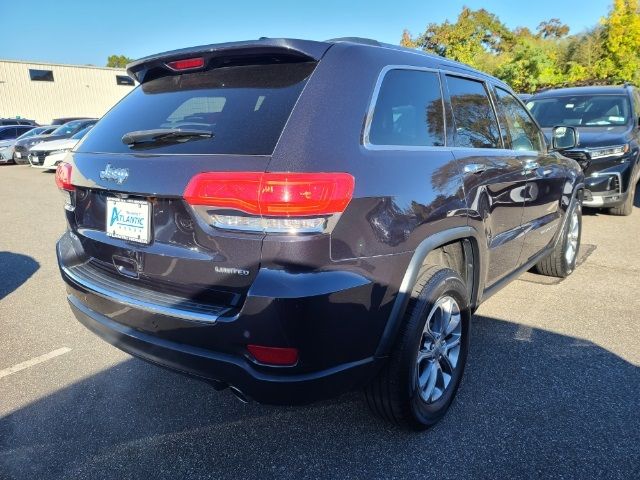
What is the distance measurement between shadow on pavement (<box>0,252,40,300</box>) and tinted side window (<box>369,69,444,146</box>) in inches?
154

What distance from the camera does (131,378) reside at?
307 centimetres

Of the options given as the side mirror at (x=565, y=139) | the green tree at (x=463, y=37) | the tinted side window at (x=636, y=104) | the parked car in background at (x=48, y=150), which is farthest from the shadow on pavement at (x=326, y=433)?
the green tree at (x=463, y=37)

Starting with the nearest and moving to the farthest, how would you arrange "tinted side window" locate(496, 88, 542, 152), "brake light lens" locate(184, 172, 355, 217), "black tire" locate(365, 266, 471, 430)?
"brake light lens" locate(184, 172, 355, 217)
"black tire" locate(365, 266, 471, 430)
"tinted side window" locate(496, 88, 542, 152)

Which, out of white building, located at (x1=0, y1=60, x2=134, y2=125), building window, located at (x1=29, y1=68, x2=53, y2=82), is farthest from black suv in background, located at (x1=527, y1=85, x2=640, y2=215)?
building window, located at (x1=29, y1=68, x2=53, y2=82)

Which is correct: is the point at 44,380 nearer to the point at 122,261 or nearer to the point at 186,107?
the point at 122,261

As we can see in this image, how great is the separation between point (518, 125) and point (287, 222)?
8.46 feet

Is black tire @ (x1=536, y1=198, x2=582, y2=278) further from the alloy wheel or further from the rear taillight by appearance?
the rear taillight

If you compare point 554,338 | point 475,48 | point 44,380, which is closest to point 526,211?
point 554,338

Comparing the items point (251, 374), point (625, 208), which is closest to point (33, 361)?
point (251, 374)

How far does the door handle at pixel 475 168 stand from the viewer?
269 cm

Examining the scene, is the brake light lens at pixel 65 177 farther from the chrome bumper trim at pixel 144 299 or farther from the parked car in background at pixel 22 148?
the parked car in background at pixel 22 148

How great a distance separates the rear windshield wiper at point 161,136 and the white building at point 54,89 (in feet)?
114

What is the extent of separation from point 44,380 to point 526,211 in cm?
334

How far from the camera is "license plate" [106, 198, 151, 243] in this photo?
2.15 m
